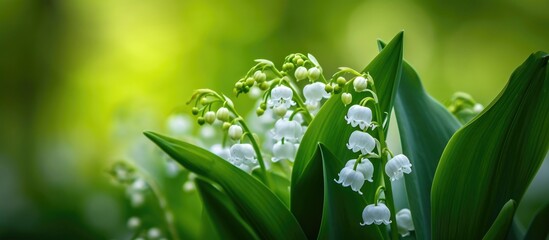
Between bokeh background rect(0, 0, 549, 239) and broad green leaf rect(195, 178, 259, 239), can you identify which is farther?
bokeh background rect(0, 0, 549, 239)

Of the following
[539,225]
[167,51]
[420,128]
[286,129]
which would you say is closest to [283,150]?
[286,129]

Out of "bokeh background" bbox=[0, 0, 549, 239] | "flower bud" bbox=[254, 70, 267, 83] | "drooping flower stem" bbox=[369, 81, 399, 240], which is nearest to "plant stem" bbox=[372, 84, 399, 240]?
"drooping flower stem" bbox=[369, 81, 399, 240]

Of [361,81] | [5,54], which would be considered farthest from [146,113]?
[5,54]

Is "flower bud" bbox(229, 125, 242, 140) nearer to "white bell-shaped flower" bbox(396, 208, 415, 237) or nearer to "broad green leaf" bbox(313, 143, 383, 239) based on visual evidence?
"broad green leaf" bbox(313, 143, 383, 239)

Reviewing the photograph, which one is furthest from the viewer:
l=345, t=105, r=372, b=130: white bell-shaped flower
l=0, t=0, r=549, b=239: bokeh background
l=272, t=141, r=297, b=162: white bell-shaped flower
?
l=0, t=0, r=549, b=239: bokeh background

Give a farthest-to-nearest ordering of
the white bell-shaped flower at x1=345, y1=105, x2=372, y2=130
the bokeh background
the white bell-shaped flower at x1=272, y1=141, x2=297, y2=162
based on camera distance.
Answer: the bokeh background, the white bell-shaped flower at x1=272, y1=141, x2=297, y2=162, the white bell-shaped flower at x1=345, y1=105, x2=372, y2=130

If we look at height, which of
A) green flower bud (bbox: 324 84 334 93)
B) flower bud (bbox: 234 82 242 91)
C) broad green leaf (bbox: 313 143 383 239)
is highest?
flower bud (bbox: 234 82 242 91)

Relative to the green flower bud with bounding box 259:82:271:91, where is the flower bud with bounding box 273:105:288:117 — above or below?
below
